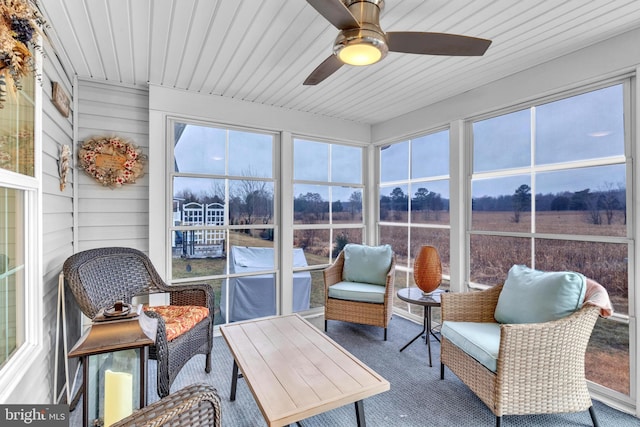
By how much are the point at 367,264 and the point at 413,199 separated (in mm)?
1004

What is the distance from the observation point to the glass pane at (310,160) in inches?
149

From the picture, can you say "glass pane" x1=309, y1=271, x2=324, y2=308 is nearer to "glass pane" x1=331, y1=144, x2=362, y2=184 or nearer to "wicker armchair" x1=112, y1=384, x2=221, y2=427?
"glass pane" x1=331, y1=144, x2=362, y2=184

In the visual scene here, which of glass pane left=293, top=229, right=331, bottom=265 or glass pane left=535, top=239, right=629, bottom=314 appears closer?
glass pane left=535, top=239, right=629, bottom=314

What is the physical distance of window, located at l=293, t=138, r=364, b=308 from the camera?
3.81 m

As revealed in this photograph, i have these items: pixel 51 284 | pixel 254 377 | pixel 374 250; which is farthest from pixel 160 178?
pixel 374 250

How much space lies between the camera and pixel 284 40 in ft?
6.97

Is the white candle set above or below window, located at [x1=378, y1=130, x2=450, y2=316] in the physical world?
below

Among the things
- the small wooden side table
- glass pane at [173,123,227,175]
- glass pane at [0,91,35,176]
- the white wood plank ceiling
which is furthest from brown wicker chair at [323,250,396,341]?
glass pane at [0,91,35,176]

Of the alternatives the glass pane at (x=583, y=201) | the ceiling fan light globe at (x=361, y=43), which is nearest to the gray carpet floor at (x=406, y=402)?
the glass pane at (x=583, y=201)

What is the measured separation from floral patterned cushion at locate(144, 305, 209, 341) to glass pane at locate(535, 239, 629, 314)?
2819 millimetres

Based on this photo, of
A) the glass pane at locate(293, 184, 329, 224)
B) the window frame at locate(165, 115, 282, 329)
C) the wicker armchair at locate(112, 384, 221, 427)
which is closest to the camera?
the wicker armchair at locate(112, 384, 221, 427)

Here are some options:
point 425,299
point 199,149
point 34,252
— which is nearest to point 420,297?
point 425,299

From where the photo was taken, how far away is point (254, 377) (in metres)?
1.59

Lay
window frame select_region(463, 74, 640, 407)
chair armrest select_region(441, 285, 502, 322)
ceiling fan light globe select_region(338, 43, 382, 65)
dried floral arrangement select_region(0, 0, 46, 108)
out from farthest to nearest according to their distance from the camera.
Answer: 1. chair armrest select_region(441, 285, 502, 322)
2. window frame select_region(463, 74, 640, 407)
3. ceiling fan light globe select_region(338, 43, 382, 65)
4. dried floral arrangement select_region(0, 0, 46, 108)
